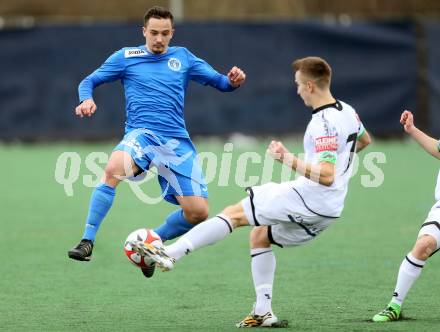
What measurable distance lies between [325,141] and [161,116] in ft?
6.62

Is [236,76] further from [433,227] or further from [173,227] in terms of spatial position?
[433,227]

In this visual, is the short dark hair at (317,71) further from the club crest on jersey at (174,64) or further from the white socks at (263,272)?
the club crest on jersey at (174,64)

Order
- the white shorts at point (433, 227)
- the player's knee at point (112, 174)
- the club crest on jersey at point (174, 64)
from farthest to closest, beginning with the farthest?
the club crest on jersey at point (174, 64) → the player's knee at point (112, 174) → the white shorts at point (433, 227)

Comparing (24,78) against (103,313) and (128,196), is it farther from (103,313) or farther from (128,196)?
(103,313)

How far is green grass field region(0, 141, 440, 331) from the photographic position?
6.63m

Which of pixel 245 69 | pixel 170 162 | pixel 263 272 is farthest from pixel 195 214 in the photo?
pixel 245 69

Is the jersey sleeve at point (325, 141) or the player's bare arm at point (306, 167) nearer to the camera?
the player's bare arm at point (306, 167)

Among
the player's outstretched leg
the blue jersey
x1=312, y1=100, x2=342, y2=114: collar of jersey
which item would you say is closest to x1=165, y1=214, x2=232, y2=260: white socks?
x1=312, y1=100, x2=342, y2=114: collar of jersey

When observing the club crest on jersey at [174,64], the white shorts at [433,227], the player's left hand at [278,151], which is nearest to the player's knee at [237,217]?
the player's left hand at [278,151]

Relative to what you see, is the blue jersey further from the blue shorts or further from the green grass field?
the green grass field

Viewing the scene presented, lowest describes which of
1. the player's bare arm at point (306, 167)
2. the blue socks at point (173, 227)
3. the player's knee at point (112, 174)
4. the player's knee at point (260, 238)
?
the blue socks at point (173, 227)

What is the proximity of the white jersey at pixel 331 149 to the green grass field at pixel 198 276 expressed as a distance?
783 millimetres

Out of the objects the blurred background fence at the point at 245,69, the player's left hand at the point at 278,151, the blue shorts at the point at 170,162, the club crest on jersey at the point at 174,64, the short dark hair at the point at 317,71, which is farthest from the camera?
the blurred background fence at the point at 245,69

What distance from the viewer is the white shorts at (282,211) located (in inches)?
246
